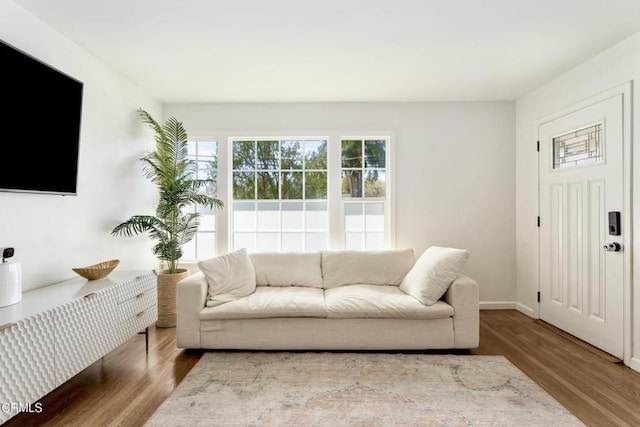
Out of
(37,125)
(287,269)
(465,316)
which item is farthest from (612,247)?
(37,125)

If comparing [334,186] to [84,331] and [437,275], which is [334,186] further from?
[84,331]

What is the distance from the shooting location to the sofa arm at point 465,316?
2.60 m

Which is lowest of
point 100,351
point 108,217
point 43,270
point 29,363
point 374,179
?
point 100,351

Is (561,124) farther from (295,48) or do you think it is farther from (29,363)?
(29,363)

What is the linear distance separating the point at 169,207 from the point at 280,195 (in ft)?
4.05

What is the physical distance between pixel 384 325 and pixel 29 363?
221 centimetres

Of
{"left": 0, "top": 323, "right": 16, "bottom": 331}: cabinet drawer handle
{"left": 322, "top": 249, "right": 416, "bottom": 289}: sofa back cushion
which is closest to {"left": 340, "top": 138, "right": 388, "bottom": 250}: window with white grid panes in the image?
{"left": 322, "top": 249, "right": 416, "bottom": 289}: sofa back cushion

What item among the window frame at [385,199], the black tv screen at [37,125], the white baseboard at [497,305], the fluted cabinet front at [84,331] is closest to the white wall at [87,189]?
the black tv screen at [37,125]

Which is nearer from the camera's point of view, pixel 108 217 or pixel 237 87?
pixel 108 217

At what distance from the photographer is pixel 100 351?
209cm

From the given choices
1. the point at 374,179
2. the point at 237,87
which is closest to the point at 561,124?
the point at 374,179

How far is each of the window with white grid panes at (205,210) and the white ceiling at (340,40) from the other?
2.35ft

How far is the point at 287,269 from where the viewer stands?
10.7 ft

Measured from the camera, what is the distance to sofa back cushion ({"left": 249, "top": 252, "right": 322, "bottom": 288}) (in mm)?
3232
